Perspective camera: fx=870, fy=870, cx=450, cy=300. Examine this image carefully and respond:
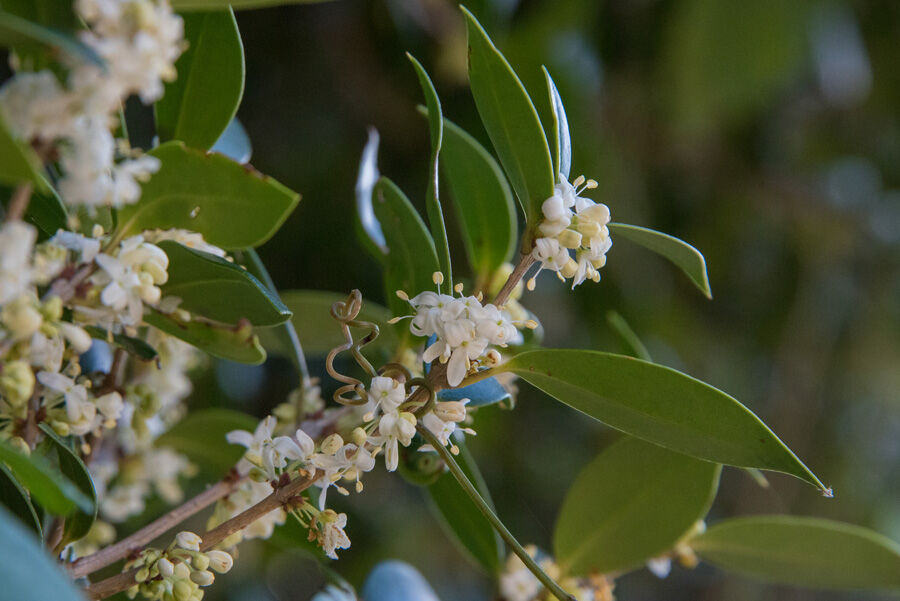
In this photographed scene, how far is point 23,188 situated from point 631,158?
1547 millimetres

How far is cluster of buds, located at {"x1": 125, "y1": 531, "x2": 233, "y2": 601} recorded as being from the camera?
0.41m

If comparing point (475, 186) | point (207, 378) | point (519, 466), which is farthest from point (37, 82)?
point (519, 466)

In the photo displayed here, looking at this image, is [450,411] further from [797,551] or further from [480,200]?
[797,551]

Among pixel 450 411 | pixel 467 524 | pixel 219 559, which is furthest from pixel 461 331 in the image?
pixel 467 524

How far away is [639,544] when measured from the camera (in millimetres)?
598

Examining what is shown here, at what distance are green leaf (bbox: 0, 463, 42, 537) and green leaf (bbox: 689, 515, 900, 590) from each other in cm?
43

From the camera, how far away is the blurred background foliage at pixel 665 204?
147 centimetres

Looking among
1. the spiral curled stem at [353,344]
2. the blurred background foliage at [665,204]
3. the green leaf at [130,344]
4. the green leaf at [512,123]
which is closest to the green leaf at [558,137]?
the green leaf at [512,123]

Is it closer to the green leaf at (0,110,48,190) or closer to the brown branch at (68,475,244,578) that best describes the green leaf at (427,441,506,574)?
the brown branch at (68,475,244,578)

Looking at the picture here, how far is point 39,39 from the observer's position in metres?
0.30

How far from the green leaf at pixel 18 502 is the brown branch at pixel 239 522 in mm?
40

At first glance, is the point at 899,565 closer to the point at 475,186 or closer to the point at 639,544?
the point at 639,544

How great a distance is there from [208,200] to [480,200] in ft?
0.60

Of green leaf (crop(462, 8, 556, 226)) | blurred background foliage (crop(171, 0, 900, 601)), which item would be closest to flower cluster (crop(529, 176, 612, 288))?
green leaf (crop(462, 8, 556, 226))
